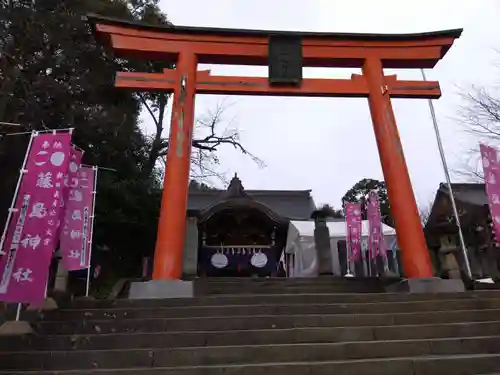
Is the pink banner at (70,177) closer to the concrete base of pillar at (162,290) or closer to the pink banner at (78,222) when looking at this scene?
the pink banner at (78,222)

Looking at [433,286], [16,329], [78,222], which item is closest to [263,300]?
[433,286]

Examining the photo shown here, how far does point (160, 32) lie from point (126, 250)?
8813mm

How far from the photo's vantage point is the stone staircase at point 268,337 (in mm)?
4031

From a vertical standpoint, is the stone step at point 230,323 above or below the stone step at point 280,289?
below

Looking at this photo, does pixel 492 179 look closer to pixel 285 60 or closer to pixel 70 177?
pixel 285 60

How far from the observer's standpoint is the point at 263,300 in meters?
6.03

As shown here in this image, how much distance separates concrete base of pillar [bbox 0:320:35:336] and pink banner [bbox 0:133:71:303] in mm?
294

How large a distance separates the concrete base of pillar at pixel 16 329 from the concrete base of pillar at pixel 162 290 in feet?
6.04

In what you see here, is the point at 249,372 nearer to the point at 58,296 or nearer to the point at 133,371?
the point at 133,371

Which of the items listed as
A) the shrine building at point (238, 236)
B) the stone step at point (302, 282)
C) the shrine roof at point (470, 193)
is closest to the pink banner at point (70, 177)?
the stone step at point (302, 282)

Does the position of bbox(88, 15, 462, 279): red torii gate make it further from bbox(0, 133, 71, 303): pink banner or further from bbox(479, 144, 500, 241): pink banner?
bbox(0, 133, 71, 303): pink banner

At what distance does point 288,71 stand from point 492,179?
179 inches

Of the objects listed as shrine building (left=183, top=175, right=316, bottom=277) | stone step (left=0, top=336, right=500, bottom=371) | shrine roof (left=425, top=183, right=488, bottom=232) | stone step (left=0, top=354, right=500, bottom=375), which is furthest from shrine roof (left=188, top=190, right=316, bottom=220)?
stone step (left=0, top=354, right=500, bottom=375)

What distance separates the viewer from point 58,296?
604 cm
